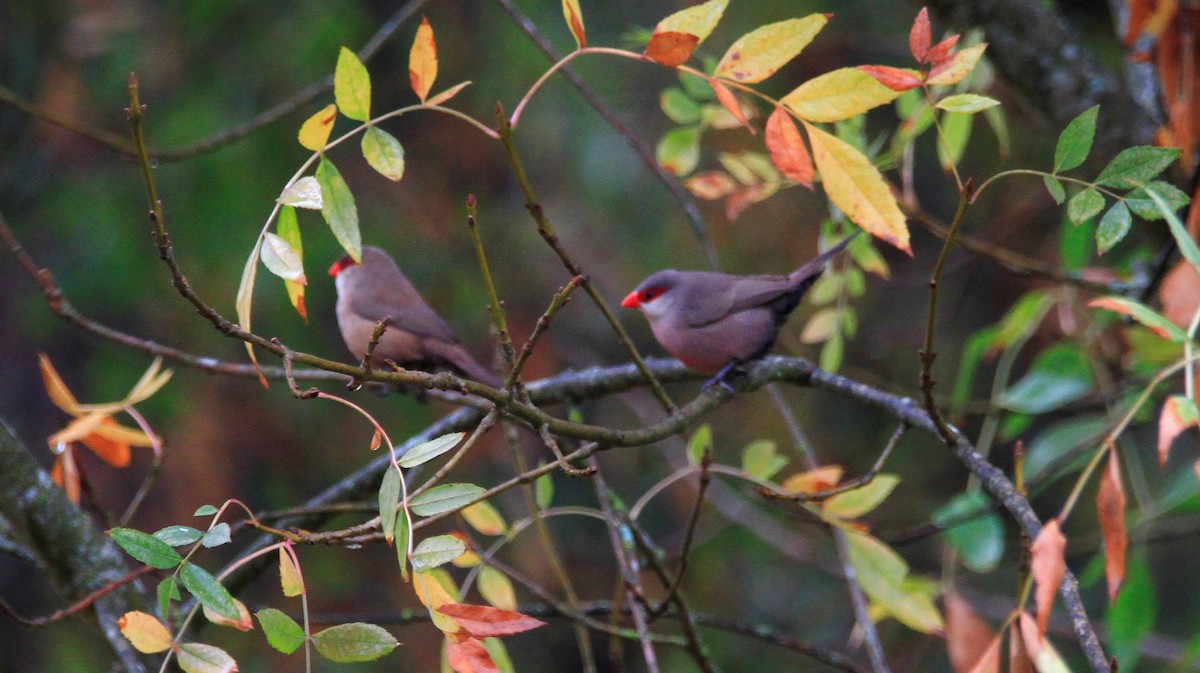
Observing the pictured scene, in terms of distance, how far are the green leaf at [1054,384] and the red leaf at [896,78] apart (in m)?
2.34

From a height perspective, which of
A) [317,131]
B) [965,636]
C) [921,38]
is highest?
[317,131]

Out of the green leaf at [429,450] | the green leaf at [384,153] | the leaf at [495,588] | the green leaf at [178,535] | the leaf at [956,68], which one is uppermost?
the green leaf at [384,153]

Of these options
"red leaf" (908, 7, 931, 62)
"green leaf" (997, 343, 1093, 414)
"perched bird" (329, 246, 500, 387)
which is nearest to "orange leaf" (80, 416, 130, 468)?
"perched bird" (329, 246, 500, 387)

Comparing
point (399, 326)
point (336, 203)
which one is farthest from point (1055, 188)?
point (399, 326)

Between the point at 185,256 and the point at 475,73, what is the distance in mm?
2272

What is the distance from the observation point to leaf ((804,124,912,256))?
1.69m

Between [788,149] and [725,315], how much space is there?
6.71 ft

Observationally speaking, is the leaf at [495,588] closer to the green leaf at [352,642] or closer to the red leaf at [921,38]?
the green leaf at [352,642]

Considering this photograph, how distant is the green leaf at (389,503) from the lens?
146cm

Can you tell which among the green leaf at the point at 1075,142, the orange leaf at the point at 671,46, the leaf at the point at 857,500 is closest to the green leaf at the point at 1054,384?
the leaf at the point at 857,500

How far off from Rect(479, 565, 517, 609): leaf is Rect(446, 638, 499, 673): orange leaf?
108 centimetres

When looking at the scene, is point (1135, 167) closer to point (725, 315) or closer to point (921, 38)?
point (921, 38)

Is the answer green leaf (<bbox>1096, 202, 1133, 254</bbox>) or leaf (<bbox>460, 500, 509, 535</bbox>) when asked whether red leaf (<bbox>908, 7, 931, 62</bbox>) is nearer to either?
green leaf (<bbox>1096, 202, 1133, 254</bbox>)

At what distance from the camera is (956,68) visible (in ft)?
5.47
